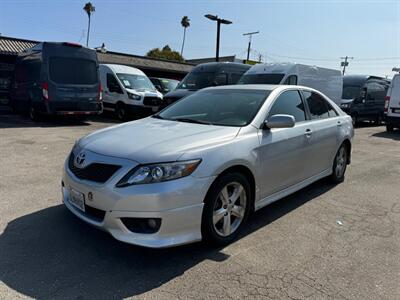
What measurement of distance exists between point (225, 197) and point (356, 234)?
1.66 m

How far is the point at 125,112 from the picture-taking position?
14.5 meters

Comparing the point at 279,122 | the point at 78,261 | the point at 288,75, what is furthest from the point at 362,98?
the point at 78,261

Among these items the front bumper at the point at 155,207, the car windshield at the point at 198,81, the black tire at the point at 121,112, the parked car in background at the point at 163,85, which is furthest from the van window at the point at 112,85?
the front bumper at the point at 155,207

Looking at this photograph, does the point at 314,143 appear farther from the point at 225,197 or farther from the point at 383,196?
the point at 225,197

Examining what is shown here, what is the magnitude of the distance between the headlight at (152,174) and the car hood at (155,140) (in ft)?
0.17

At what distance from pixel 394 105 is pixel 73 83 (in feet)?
38.9

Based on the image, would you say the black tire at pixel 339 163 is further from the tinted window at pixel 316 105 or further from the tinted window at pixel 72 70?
the tinted window at pixel 72 70

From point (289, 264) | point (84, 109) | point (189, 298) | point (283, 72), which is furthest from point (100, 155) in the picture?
point (283, 72)

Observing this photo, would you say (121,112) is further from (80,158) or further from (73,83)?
(80,158)

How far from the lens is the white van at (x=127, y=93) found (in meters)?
14.2

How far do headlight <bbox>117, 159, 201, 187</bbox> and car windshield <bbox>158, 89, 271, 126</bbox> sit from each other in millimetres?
1143

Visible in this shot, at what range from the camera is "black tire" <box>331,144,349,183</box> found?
19.7 feet

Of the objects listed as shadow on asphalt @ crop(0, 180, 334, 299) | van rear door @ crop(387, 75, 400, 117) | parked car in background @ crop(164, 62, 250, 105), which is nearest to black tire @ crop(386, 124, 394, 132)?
van rear door @ crop(387, 75, 400, 117)

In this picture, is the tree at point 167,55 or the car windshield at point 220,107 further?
the tree at point 167,55
